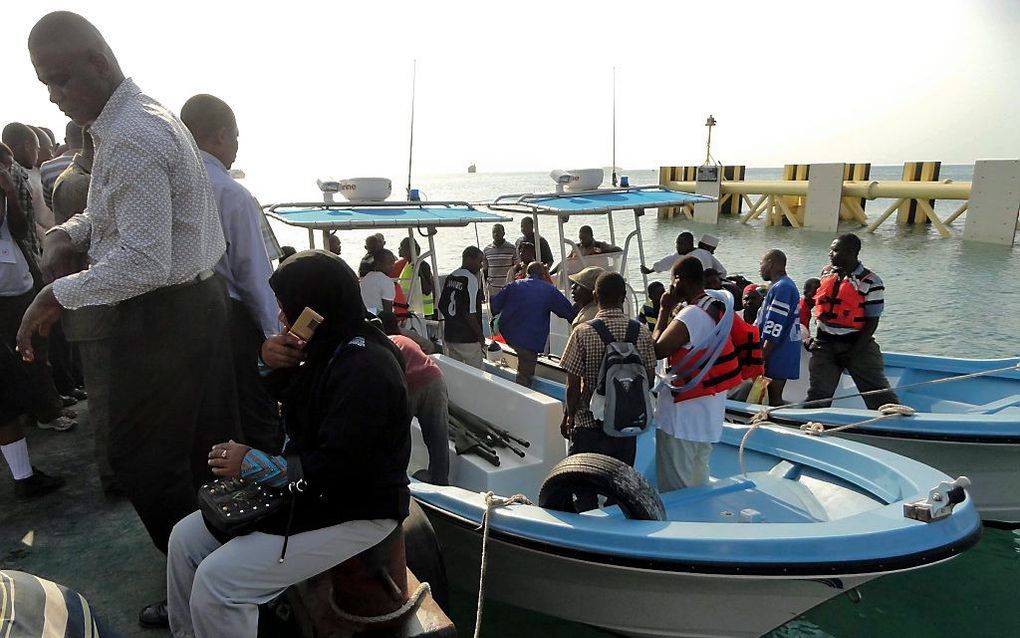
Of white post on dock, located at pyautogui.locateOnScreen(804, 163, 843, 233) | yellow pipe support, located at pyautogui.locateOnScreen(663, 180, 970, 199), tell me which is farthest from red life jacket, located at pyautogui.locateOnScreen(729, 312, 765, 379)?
white post on dock, located at pyautogui.locateOnScreen(804, 163, 843, 233)

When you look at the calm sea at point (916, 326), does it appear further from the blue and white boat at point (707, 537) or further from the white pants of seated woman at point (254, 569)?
the white pants of seated woman at point (254, 569)

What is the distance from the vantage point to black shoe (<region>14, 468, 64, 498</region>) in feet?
11.4

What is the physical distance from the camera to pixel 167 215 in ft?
7.31

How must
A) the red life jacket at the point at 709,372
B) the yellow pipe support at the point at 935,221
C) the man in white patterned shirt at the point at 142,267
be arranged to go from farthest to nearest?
the yellow pipe support at the point at 935,221
the red life jacket at the point at 709,372
the man in white patterned shirt at the point at 142,267

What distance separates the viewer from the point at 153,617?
Answer: 2.57m

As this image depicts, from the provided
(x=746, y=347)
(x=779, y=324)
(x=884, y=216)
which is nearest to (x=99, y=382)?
(x=746, y=347)

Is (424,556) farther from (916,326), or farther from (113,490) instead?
(916,326)

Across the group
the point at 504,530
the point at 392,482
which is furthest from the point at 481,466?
the point at 392,482

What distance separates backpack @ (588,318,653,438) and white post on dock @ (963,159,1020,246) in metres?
27.4

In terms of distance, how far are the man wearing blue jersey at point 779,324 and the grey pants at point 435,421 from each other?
3.13m

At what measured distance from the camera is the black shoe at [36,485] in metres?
3.49

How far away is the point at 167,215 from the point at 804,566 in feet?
9.67

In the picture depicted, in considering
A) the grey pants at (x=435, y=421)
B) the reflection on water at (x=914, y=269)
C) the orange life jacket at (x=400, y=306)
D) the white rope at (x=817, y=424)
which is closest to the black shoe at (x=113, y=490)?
the grey pants at (x=435, y=421)

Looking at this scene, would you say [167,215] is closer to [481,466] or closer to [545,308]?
[481,466]
